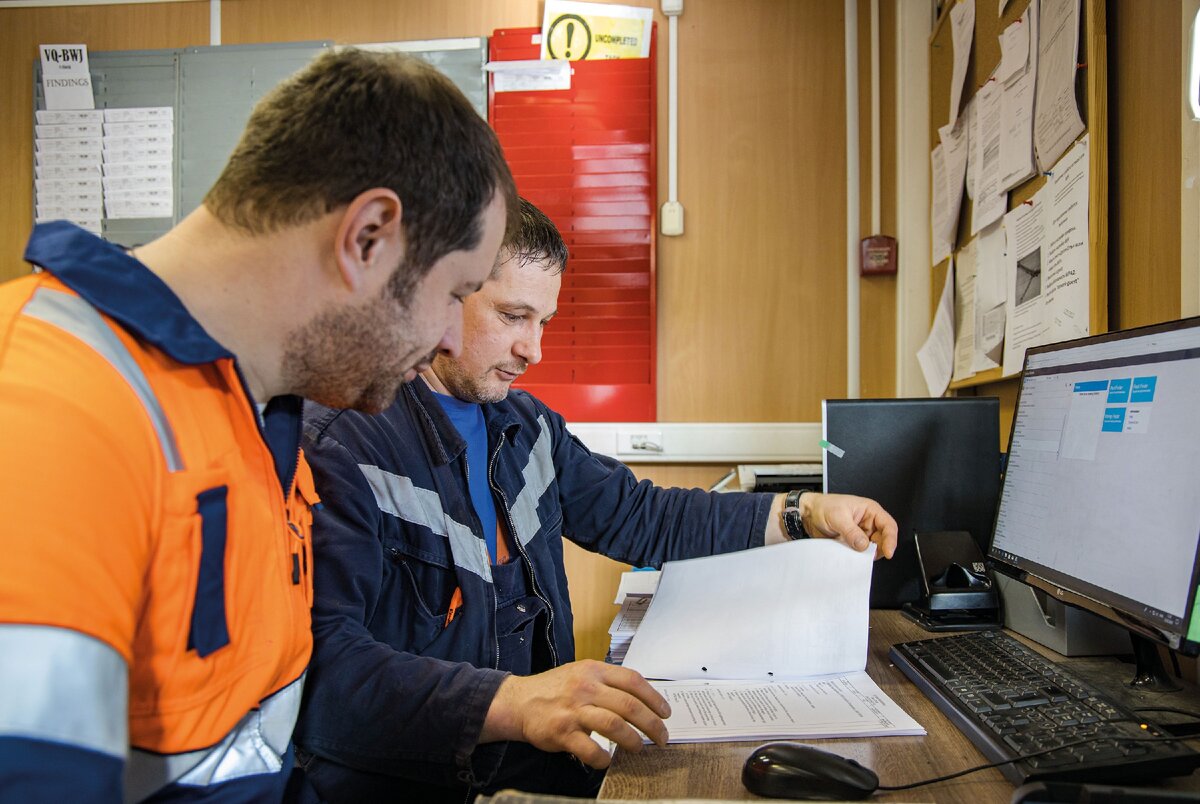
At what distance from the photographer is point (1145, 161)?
3.74 ft

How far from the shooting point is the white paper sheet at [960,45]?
1784 millimetres

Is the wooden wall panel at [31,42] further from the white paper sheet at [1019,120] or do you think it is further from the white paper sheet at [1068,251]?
the white paper sheet at [1068,251]

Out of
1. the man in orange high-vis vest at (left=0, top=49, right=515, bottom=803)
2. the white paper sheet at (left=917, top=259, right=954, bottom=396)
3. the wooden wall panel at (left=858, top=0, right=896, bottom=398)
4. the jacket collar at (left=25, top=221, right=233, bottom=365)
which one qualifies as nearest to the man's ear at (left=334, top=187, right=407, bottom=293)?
the man in orange high-vis vest at (left=0, top=49, right=515, bottom=803)

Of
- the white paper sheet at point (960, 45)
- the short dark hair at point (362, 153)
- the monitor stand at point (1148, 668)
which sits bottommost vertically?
the monitor stand at point (1148, 668)

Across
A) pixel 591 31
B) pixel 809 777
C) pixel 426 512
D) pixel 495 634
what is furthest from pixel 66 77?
pixel 809 777

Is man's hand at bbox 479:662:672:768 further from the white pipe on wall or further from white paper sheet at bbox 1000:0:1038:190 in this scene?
the white pipe on wall

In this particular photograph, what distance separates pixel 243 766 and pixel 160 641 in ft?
0.61

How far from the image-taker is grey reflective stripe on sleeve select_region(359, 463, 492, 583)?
1028 mm

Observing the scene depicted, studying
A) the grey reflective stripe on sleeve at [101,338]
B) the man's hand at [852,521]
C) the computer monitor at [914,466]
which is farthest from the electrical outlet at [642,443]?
the grey reflective stripe on sleeve at [101,338]

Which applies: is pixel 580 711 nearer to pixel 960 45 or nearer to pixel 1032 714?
pixel 1032 714

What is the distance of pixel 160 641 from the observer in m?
0.54

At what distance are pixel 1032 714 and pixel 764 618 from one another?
36 centimetres

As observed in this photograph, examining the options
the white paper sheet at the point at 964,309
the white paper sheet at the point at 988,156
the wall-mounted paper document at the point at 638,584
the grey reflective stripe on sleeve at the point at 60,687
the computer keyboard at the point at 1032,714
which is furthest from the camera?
the white paper sheet at the point at 964,309

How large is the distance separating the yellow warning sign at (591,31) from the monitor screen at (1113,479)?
1.74 meters
